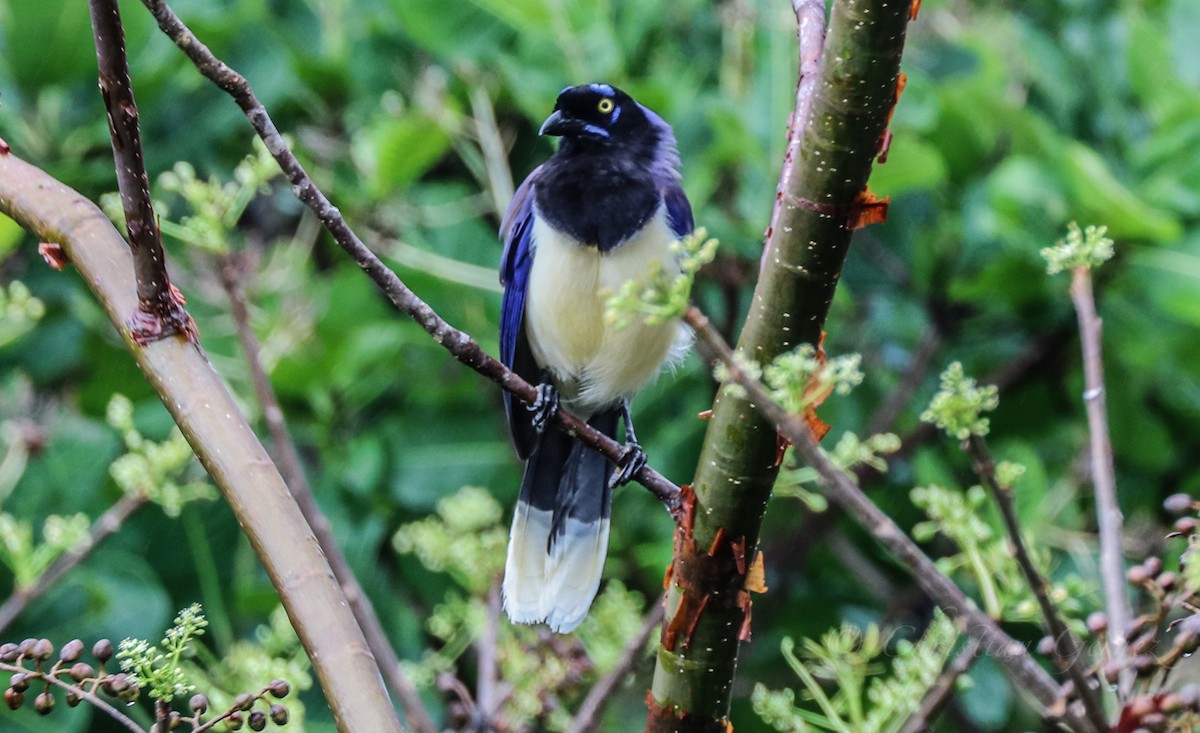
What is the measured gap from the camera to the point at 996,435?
3.98 meters

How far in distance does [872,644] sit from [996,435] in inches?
72.2

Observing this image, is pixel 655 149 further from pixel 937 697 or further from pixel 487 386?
pixel 937 697

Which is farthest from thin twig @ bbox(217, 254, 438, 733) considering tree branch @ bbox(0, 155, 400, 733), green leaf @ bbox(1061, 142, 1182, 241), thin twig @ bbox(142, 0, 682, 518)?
green leaf @ bbox(1061, 142, 1182, 241)

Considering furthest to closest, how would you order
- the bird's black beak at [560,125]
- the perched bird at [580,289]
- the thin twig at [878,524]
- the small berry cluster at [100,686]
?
the bird's black beak at [560,125] → the perched bird at [580,289] → the small berry cluster at [100,686] → the thin twig at [878,524]

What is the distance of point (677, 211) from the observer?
3.18 metres

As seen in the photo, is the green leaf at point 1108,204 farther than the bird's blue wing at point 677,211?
Yes

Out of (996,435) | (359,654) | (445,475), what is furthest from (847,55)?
(996,435)

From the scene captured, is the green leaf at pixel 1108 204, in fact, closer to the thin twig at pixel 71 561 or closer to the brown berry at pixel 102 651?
the thin twig at pixel 71 561

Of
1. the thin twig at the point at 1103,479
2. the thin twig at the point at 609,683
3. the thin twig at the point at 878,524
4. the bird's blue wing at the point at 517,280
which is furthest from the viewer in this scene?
the bird's blue wing at the point at 517,280

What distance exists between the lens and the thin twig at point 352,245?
59.1 inches

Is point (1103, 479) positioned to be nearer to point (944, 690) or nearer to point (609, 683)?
point (944, 690)

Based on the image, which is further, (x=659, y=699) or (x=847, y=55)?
(x=659, y=699)

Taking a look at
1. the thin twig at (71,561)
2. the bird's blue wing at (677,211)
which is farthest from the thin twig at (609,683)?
the bird's blue wing at (677,211)

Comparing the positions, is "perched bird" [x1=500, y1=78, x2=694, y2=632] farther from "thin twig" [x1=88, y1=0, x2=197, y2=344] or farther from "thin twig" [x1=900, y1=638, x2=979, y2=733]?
"thin twig" [x1=88, y1=0, x2=197, y2=344]
